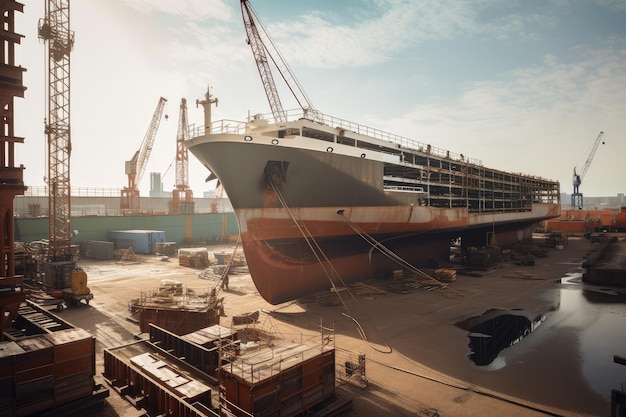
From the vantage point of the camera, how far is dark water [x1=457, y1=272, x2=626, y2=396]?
39.8 feet

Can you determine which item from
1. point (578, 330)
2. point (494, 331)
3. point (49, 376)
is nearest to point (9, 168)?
point (49, 376)

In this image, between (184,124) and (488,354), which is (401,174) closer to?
(488,354)

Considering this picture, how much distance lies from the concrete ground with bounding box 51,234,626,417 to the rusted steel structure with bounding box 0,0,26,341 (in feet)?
13.5

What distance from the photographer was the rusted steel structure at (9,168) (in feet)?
33.9

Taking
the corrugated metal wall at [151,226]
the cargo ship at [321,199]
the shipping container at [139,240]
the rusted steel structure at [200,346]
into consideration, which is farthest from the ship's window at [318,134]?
the corrugated metal wall at [151,226]

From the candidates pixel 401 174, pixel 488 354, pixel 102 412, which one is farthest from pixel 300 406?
pixel 401 174

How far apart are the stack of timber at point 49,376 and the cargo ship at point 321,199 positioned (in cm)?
942

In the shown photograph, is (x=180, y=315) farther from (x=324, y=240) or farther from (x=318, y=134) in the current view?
(x=318, y=134)

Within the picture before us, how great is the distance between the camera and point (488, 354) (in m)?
13.4

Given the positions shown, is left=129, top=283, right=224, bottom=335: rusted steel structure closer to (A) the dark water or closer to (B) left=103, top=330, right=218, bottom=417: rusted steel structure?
(B) left=103, top=330, right=218, bottom=417: rusted steel structure

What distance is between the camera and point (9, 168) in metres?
10.6

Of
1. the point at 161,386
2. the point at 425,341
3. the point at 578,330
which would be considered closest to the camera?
the point at 161,386

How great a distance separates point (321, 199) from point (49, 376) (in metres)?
14.2

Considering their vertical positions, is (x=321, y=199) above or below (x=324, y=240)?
above
